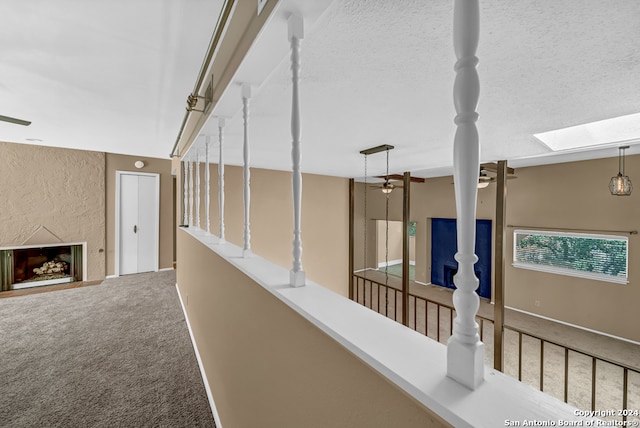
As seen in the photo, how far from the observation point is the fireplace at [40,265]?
4508mm

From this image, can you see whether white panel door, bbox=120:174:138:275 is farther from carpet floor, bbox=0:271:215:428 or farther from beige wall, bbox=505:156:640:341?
beige wall, bbox=505:156:640:341

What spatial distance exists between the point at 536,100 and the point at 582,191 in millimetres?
4005

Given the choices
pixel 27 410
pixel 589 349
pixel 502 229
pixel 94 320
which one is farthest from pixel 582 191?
pixel 94 320

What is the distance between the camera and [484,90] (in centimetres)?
169

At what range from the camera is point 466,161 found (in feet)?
1.56

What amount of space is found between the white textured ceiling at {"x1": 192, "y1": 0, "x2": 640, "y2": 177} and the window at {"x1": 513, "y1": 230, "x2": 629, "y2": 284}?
319cm

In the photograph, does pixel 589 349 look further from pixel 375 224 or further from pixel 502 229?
pixel 375 224

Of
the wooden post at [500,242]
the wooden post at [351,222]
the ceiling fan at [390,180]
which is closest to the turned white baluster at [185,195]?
the ceiling fan at [390,180]

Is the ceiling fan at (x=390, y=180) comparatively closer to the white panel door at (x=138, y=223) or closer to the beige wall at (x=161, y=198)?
the beige wall at (x=161, y=198)

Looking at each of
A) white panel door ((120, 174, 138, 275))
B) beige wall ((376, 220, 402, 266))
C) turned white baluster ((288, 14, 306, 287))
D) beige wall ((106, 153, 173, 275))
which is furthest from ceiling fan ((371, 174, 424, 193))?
white panel door ((120, 174, 138, 275))

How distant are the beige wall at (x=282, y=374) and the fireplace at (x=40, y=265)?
16.2 feet

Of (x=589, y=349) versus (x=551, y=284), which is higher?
(x=551, y=284)

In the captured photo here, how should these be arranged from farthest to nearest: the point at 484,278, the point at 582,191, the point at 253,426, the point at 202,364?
the point at 484,278
the point at 582,191
the point at 202,364
the point at 253,426

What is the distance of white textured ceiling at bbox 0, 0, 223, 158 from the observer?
1581 millimetres
